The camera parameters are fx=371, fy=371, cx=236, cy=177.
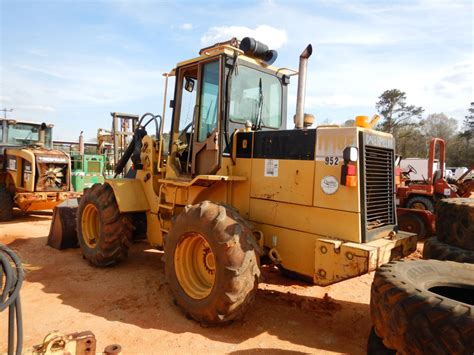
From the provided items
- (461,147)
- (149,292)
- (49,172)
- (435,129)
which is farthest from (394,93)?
(149,292)

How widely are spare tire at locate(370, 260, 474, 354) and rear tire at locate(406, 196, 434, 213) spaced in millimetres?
8385

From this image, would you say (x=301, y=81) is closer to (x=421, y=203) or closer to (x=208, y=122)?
(x=208, y=122)

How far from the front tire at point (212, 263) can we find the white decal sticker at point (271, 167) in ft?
2.42

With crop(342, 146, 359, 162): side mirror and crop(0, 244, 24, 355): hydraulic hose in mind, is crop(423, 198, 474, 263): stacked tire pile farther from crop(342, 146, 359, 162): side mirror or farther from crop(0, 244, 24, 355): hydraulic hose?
crop(0, 244, 24, 355): hydraulic hose

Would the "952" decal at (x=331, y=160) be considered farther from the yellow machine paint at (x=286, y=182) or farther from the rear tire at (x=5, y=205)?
the rear tire at (x=5, y=205)

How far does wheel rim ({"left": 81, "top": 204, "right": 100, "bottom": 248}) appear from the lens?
20.3 feet

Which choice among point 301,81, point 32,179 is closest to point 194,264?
point 301,81

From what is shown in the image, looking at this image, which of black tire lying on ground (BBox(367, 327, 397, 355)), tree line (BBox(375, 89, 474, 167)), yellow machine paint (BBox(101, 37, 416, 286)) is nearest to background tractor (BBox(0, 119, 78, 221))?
yellow machine paint (BBox(101, 37, 416, 286))

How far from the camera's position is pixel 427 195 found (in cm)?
1107

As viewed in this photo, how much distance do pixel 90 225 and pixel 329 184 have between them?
4255mm

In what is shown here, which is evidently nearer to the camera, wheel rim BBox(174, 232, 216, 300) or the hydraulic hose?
the hydraulic hose

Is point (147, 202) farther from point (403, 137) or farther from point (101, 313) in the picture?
point (403, 137)

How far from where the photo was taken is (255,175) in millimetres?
4637

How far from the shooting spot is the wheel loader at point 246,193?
375 cm
